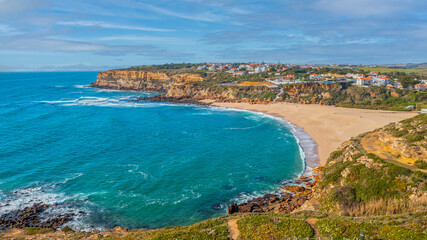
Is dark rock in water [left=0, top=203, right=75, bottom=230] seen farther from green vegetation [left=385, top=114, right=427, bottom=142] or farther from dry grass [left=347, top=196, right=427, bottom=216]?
green vegetation [left=385, top=114, right=427, bottom=142]

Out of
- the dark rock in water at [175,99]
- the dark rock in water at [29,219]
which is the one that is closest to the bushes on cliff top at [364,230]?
the dark rock in water at [29,219]

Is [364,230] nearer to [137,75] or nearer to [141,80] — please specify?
[141,80]

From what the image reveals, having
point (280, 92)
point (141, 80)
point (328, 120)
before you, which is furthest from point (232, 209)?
point (141, 80)

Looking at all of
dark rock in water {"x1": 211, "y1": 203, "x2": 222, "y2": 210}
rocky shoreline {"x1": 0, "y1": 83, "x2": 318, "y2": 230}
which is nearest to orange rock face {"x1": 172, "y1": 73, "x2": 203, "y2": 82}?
rocky shoreline {"x1": 0, "y1": 83, "x2": 318, "y2": 230}

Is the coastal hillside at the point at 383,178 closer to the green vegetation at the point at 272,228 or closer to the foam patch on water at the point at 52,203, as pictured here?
the green vegetation at the point at 272,228

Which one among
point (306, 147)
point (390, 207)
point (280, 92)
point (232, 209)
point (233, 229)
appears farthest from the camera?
point (280, 92)

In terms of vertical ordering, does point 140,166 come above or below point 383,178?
below
